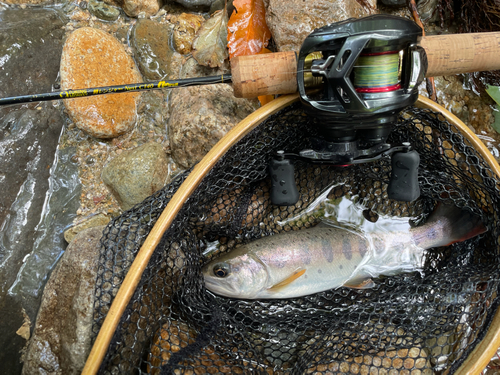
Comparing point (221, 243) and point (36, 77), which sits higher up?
point (36, 77)

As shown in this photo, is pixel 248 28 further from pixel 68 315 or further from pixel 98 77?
pixel 68 315

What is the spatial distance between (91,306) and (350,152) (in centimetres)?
171

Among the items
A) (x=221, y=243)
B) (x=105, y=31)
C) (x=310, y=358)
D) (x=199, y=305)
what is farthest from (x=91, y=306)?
(x=105, y=31)

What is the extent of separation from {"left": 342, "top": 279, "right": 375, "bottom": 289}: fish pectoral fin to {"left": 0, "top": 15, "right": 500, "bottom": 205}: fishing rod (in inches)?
27.1

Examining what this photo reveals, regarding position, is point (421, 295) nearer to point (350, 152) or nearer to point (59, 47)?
point (350, 152)

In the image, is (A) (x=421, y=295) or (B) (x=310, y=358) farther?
(A) (x=421, y=295)

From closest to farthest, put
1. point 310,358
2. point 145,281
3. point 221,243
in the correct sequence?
point 145,281 → point 310,358 → point 221,243

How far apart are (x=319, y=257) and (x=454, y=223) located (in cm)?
92

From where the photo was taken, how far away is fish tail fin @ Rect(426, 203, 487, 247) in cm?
217

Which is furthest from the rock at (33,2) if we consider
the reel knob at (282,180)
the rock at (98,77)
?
the reel knob at (282,180)

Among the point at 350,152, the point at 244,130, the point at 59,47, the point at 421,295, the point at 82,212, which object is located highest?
the point at 59,47

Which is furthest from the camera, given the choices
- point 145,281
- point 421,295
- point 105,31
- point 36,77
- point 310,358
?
point 105,31

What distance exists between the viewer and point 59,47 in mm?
2775

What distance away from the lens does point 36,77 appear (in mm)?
2637
